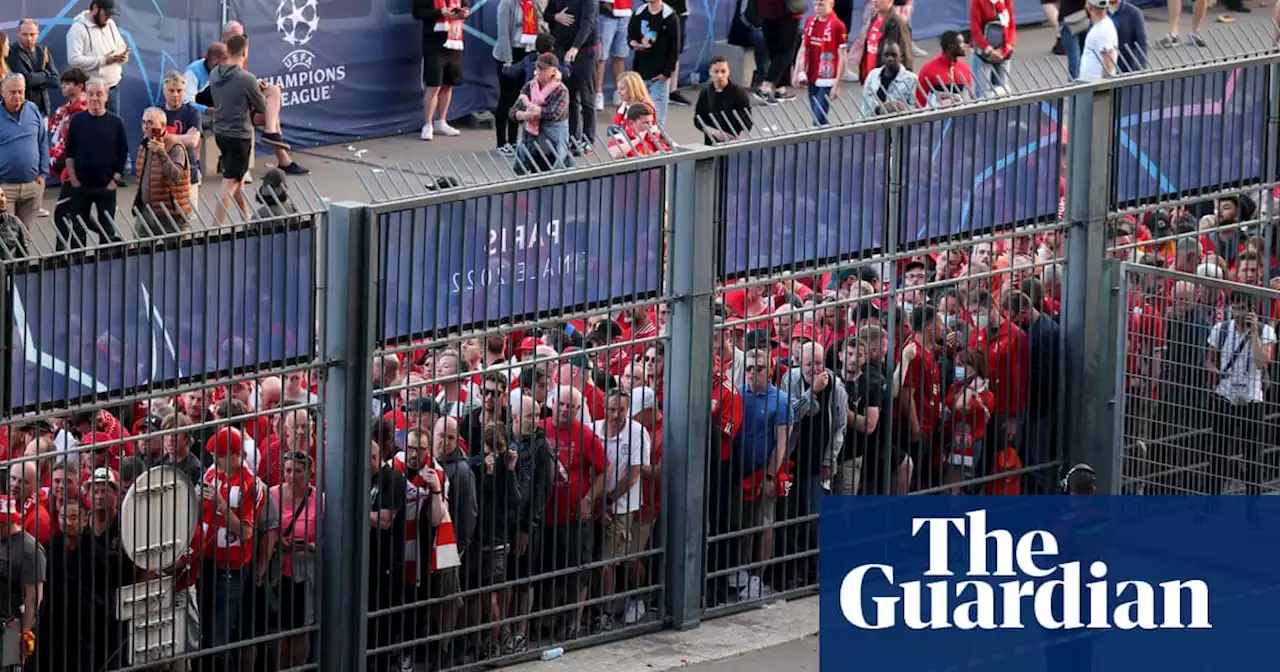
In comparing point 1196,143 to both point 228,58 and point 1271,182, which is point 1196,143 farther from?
point 228,58

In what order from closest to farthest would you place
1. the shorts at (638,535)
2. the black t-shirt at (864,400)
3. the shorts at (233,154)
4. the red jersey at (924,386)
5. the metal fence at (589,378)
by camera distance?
the metal fence at (589,378)
the shorts at (638,535)
the black t-shirt at (864,400)
the red jersey at (924,386)
the shorts at (233,154)

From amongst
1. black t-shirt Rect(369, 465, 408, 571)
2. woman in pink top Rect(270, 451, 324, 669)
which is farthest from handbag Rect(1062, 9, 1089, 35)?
woman in pink top Rect(270, 451, 324, 669)

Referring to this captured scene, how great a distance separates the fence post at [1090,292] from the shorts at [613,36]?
10513 mm

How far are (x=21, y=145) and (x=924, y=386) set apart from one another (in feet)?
27.1

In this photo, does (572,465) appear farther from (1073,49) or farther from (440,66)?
(1073,49)

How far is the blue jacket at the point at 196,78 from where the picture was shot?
2117 centimetres

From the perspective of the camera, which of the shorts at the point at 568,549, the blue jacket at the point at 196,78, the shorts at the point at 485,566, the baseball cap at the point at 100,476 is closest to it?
the baseball cap at the point at 100,476

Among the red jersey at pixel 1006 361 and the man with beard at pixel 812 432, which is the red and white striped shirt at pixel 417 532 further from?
the red jersey at pixel 1006 361

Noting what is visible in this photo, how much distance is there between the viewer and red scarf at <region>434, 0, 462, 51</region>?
2323 cm

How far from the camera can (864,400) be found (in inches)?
529

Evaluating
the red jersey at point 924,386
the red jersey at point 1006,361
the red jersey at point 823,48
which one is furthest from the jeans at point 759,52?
the red jersey at point 924,386

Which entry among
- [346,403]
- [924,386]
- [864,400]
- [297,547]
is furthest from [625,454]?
[924,386]

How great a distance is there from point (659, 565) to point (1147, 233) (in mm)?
3628

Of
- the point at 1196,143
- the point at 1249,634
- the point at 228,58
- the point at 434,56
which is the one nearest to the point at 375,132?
the point at 434,56
